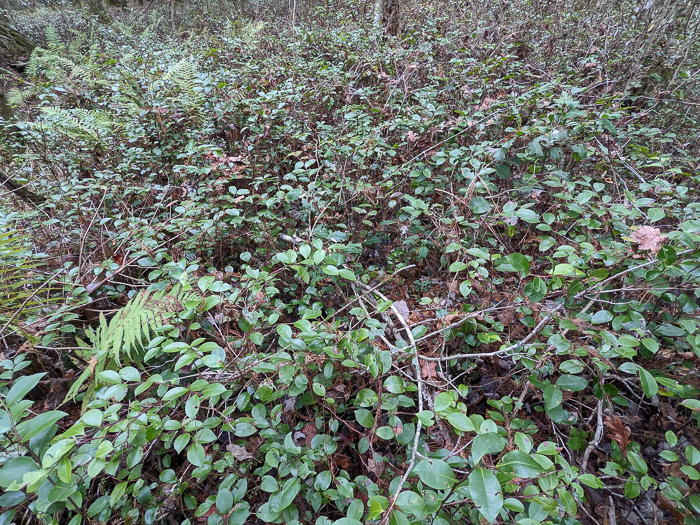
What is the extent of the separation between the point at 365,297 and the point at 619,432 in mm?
1434

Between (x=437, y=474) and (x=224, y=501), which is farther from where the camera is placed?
(x=224, y=501)

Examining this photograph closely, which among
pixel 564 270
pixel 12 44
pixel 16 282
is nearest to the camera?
pixel 564 270

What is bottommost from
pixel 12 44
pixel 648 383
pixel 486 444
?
pixel 648 383

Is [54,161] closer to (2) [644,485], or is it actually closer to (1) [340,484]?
(1) [340,484]

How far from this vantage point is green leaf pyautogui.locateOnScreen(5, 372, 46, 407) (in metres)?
1.08

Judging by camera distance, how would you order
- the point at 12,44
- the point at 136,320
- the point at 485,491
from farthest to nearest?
the point at 12,44 < the point at 136,320 < the point at 485,491

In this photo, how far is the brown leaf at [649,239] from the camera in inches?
62.5

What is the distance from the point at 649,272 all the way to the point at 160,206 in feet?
10.8

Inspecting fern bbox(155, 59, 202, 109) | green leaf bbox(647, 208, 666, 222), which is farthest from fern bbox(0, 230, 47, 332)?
green leaf bbox(647, 208, 666, 222)

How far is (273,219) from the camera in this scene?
254 centimetres

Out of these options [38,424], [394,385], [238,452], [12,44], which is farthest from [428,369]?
[12,44]

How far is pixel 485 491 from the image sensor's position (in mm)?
896

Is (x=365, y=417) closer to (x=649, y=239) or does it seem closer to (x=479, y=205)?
(x=479, y=205)

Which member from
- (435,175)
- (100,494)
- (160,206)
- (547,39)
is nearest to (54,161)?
(160,206)
